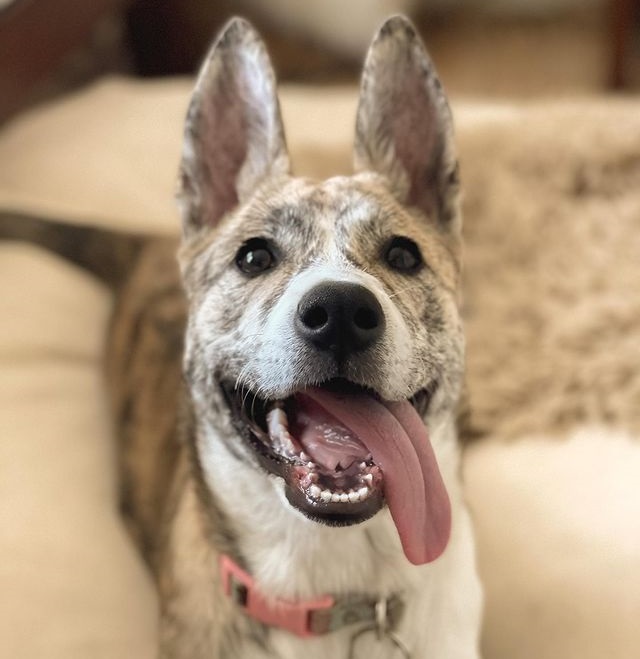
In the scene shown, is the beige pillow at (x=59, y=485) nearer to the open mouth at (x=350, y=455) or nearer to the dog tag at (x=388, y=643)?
the dog tag at (x=388, y=643)

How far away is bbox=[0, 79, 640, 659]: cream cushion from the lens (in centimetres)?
180

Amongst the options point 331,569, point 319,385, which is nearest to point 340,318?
point 319,385

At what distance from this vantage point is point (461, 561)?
1.60 meters

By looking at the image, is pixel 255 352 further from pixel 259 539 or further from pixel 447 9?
pixel 447 9

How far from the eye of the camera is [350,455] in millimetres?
1330

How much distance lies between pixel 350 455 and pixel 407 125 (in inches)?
30.3

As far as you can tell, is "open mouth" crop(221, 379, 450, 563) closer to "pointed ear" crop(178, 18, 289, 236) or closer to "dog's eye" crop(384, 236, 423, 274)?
"dog's eye" crop(384, 236, 423, 274)

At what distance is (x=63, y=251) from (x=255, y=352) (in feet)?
4.86

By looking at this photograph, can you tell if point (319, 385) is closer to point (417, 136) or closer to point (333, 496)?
point (333, 496)

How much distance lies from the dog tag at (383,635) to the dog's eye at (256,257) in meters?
0.63

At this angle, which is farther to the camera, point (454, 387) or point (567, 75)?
point (567, 75)

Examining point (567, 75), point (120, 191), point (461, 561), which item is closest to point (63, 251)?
point (120, 191)

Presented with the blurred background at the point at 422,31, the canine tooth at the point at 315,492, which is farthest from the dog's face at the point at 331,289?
the blurred background at the point at 422,31

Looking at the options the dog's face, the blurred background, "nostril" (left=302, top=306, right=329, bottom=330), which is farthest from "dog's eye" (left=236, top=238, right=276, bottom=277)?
the blurred background
